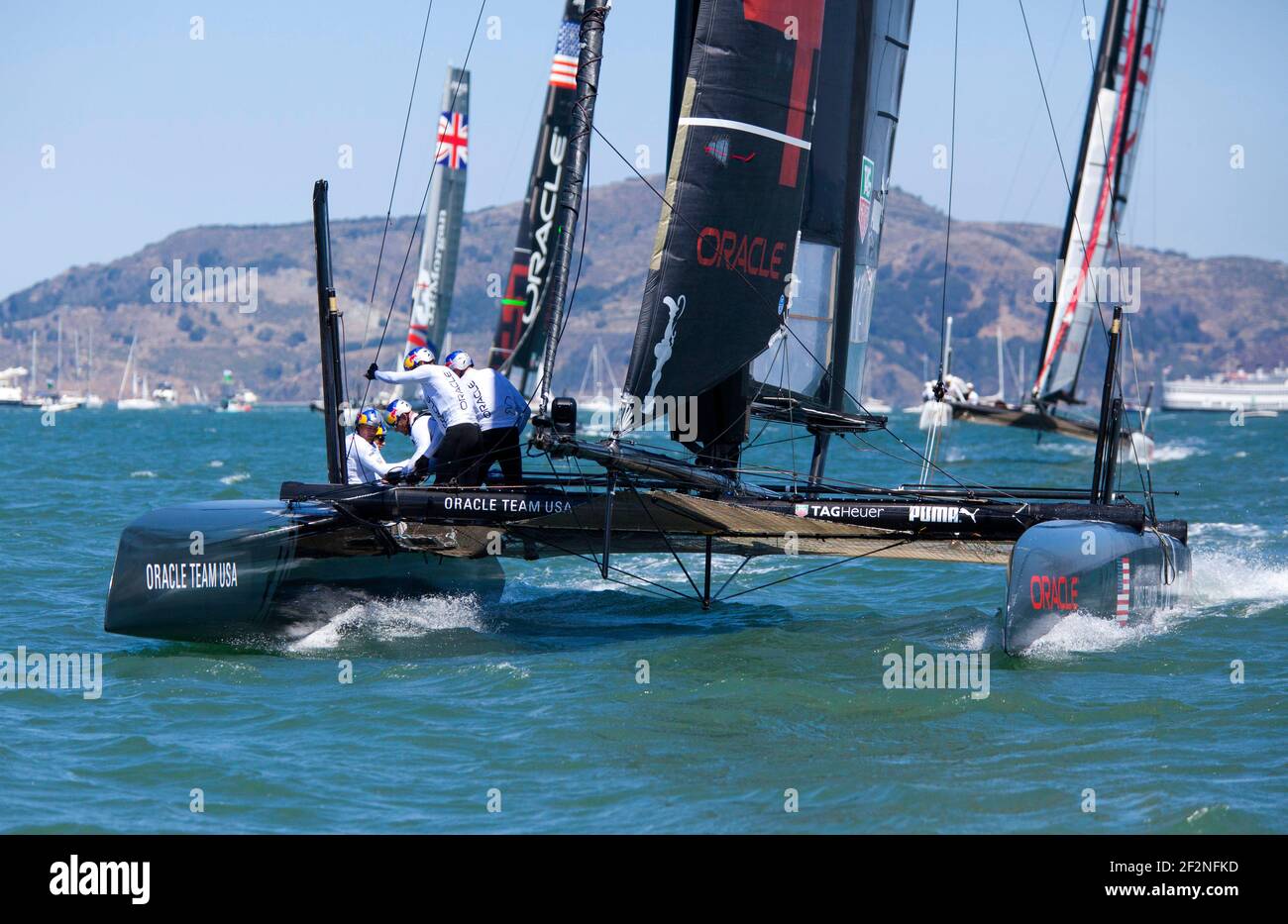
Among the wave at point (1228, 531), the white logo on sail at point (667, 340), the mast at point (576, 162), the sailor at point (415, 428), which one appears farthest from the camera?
the wave at point (1228, 531)

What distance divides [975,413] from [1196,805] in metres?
16.8

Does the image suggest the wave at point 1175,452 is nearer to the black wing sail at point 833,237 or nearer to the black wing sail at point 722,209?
the black wing sail at point 833,237

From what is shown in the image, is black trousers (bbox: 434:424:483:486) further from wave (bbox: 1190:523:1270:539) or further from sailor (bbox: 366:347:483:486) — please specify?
wave (bbox: 1190:523:1270:539)

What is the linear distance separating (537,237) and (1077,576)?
14540 millimetres

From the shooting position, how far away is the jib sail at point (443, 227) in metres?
27.2

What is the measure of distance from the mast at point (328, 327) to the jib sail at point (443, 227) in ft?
59.6

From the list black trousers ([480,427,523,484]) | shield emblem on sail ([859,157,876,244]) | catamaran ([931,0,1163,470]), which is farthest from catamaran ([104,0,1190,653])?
catamaran ([931,0,1163,470])

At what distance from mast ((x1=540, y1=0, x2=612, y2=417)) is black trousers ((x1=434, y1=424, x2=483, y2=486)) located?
0.64m

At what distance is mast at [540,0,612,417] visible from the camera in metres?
8.12

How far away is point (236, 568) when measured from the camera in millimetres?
8188

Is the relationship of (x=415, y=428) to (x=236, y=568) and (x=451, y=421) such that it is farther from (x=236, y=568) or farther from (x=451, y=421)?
(x=236, y=568)

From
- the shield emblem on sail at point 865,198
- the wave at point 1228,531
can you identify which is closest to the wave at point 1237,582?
the wave at point 1228,531

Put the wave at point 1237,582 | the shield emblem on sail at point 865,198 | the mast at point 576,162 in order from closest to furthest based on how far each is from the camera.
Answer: the mast at point 576,162
the wave at point 1237,582
the shield emblem on sail at point 865,198
